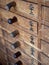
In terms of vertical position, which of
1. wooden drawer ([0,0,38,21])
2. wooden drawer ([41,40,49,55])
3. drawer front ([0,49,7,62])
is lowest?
drawer front ([0,49,7,62])

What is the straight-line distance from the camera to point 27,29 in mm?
798

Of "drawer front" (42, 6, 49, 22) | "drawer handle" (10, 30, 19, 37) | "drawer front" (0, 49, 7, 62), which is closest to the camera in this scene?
"drawer front" (42, 6, 49, 22)

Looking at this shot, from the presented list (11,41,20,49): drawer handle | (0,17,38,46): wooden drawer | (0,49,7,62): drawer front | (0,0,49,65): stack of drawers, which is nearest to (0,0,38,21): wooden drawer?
(0,0,49,65): stack of drawers

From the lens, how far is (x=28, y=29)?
79 cm

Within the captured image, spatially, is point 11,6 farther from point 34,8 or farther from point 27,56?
point 27,56

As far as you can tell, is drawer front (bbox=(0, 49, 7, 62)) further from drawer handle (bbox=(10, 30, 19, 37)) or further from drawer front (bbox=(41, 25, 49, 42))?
drawer front (bbox=(41, 25, 49, 42))

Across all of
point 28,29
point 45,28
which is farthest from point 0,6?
point 45,28

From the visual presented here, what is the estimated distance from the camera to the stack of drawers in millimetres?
684

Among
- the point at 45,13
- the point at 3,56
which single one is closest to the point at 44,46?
the point at 45,13

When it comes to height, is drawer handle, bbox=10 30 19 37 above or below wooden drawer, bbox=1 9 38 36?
below

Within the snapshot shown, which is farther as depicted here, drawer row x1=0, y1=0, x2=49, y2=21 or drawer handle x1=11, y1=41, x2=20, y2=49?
drawer handle x1=11, y1=41, x2=20, y2=49

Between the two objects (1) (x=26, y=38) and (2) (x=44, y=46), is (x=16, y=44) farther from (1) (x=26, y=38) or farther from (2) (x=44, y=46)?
(2) (x=44, y=46)

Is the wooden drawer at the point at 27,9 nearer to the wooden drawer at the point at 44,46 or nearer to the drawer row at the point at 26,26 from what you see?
the drawer row at the point at 26,26

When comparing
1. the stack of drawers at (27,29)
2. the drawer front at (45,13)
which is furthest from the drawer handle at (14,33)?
the drawer front at (45,13)
